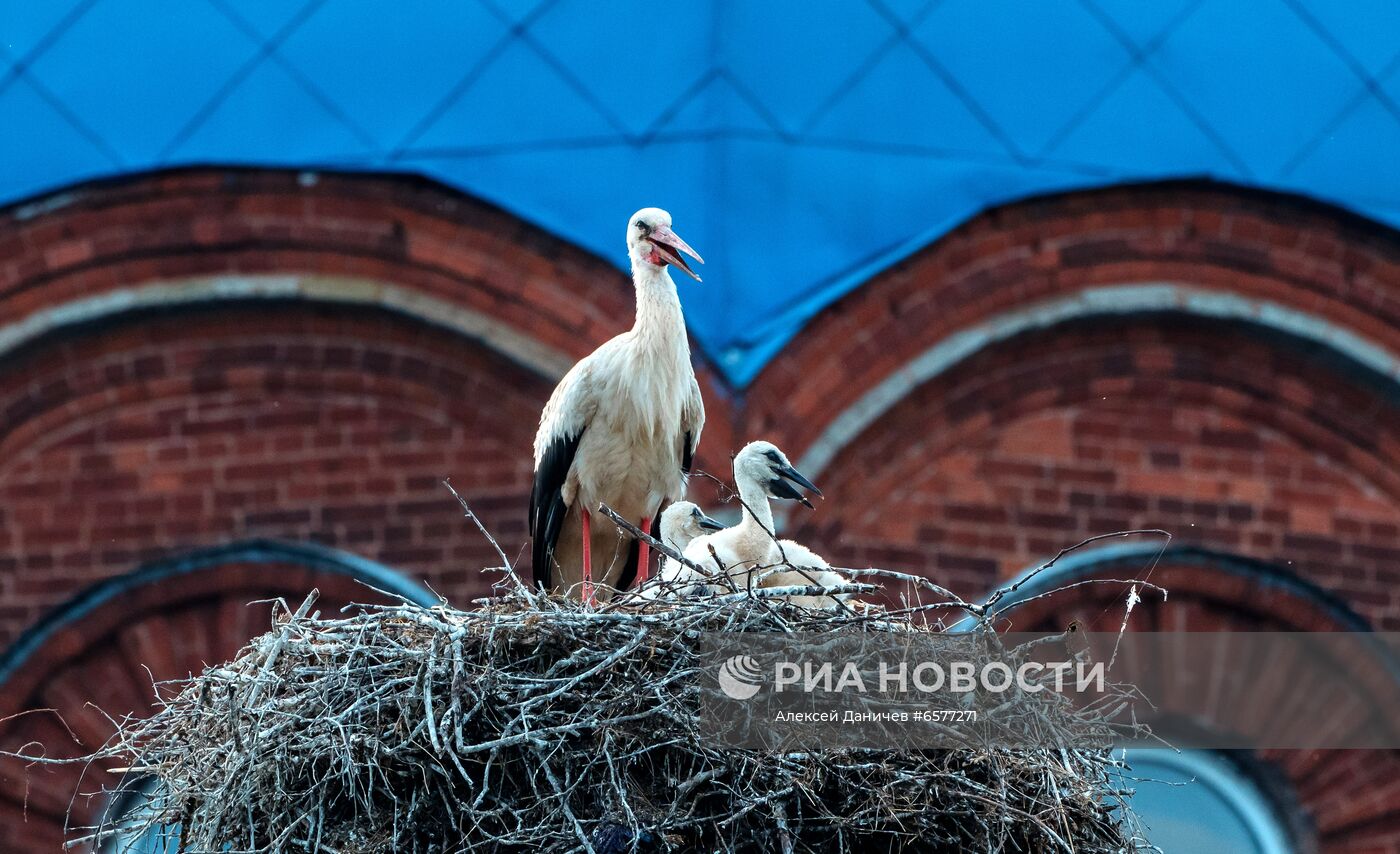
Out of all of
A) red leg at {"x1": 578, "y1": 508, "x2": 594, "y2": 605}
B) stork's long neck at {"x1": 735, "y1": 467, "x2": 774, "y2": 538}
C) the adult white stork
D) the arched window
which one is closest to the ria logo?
stork's long neck at {"x1": 735, "y1": 467, "x2": 774, "y2": 538}

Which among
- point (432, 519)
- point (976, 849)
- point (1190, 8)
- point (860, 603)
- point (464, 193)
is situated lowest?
point (976, 849)

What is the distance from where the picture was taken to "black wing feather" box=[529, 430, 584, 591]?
31.9 ft

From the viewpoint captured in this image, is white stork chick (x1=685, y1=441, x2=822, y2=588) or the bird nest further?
white stork chick (x1=685, y1=441, x2=822, y2=588)

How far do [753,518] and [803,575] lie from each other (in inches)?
21.1

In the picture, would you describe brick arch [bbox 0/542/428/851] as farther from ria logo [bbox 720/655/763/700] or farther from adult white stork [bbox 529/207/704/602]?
ria logo [bbox 720/655/763/700]

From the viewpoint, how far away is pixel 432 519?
36.9 feet

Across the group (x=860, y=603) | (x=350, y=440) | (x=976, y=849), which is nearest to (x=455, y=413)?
(x=350, y=440)

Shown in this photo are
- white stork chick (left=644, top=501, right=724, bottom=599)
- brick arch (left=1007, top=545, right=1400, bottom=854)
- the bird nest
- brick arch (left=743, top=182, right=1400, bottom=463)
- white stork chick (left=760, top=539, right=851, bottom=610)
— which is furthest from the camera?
brick arch (left=1007, top=545, right=1400, bottom=854)

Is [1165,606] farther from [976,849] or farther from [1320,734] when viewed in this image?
[976,849]

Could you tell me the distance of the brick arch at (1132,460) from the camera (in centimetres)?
1130

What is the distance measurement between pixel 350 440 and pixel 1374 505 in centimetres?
433

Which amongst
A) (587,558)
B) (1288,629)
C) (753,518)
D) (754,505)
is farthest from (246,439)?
(1288,629)

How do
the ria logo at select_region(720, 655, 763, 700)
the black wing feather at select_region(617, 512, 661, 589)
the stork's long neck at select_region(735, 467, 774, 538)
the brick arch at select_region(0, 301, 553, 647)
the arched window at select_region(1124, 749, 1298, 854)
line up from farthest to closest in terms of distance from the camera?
the arched window at select_region(1124, 749, 1298, 854) < the brick arch at select_region(0, 301, 553, 647) < the black wing feather at select_region(617, 512, 661, 589) < the stork's long neck at select_region(735, 467, 774, 538) < the ria logo at select_region(720, 655, 763, 700)

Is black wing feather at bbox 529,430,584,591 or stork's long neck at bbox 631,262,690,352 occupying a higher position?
stork's long neck at bbox 631,262,690,352
